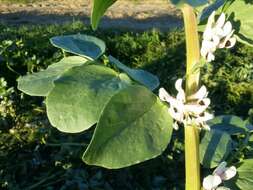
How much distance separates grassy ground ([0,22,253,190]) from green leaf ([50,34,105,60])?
2173 millimetres

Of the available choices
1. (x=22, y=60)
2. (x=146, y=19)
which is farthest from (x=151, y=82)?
(x=146, y=19)

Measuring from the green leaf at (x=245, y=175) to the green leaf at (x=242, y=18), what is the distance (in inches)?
6.1

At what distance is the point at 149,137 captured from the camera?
0.67m

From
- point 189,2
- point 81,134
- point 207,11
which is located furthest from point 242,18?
point 81,134

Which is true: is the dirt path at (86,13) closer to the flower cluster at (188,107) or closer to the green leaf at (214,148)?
the green leaf at (214,148)

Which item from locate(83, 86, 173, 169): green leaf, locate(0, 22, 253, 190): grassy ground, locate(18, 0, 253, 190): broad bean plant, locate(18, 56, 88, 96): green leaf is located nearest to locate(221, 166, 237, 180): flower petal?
locate(18, 0, 253, 190): broad bean plant

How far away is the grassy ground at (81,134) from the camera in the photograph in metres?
3.02

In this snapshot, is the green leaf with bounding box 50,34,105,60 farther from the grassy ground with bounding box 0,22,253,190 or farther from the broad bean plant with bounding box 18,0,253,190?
the grassy ground with bounding box 0,22,253,190

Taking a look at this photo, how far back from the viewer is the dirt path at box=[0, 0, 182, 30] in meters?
7.02

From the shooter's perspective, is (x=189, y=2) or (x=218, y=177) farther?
(x=218, y=177)

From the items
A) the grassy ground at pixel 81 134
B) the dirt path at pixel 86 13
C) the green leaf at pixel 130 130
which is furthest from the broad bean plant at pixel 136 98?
the dirt path at pixel 86 13

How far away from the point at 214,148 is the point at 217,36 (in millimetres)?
224

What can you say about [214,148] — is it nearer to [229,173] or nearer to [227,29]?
[229,173]

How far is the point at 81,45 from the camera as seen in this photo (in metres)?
0.78
